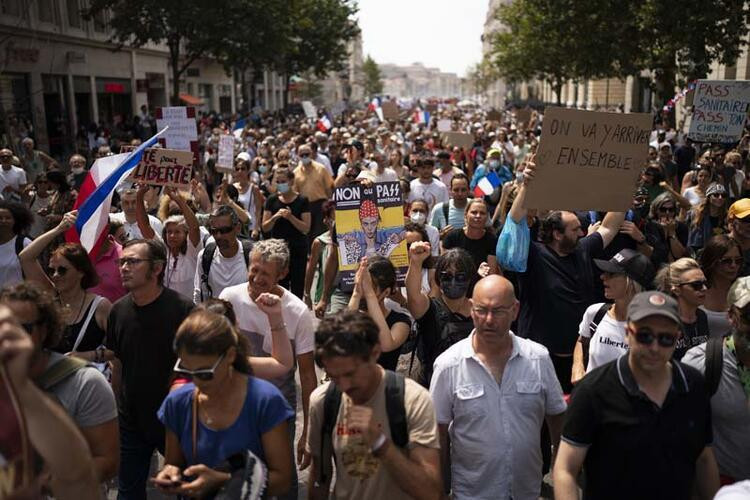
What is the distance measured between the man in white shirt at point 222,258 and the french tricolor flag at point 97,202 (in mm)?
761

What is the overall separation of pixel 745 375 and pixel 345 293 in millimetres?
2874

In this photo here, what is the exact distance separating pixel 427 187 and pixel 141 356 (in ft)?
19.4

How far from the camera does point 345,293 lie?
5.43 m

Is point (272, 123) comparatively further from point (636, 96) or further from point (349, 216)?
point (349, 216)

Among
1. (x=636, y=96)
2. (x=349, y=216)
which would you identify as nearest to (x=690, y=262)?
(x=349, y=216)

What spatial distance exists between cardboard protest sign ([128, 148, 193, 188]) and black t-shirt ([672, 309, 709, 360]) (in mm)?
4556

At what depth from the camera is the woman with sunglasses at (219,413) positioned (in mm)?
2807

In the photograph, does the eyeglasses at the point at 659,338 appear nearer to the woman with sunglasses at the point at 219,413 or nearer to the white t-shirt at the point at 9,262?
the woman with sunglasses at the point at 219,413

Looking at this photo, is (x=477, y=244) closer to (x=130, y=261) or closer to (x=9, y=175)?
(x=130, y=261)

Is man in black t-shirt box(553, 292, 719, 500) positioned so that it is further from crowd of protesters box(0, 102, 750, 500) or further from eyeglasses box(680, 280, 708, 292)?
eyeglasses box(680, 280, 708, 292)

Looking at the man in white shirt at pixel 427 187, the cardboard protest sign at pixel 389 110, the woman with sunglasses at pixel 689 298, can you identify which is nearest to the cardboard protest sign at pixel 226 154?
the man in white shirt at pixel 427 187

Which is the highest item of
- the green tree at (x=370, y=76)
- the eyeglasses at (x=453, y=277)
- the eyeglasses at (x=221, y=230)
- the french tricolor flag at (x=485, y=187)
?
the green tree at (x=370, y=76)

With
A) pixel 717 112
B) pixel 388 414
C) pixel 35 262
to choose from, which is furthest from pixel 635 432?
pixel 717 112

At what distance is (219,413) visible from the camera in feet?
9.45
